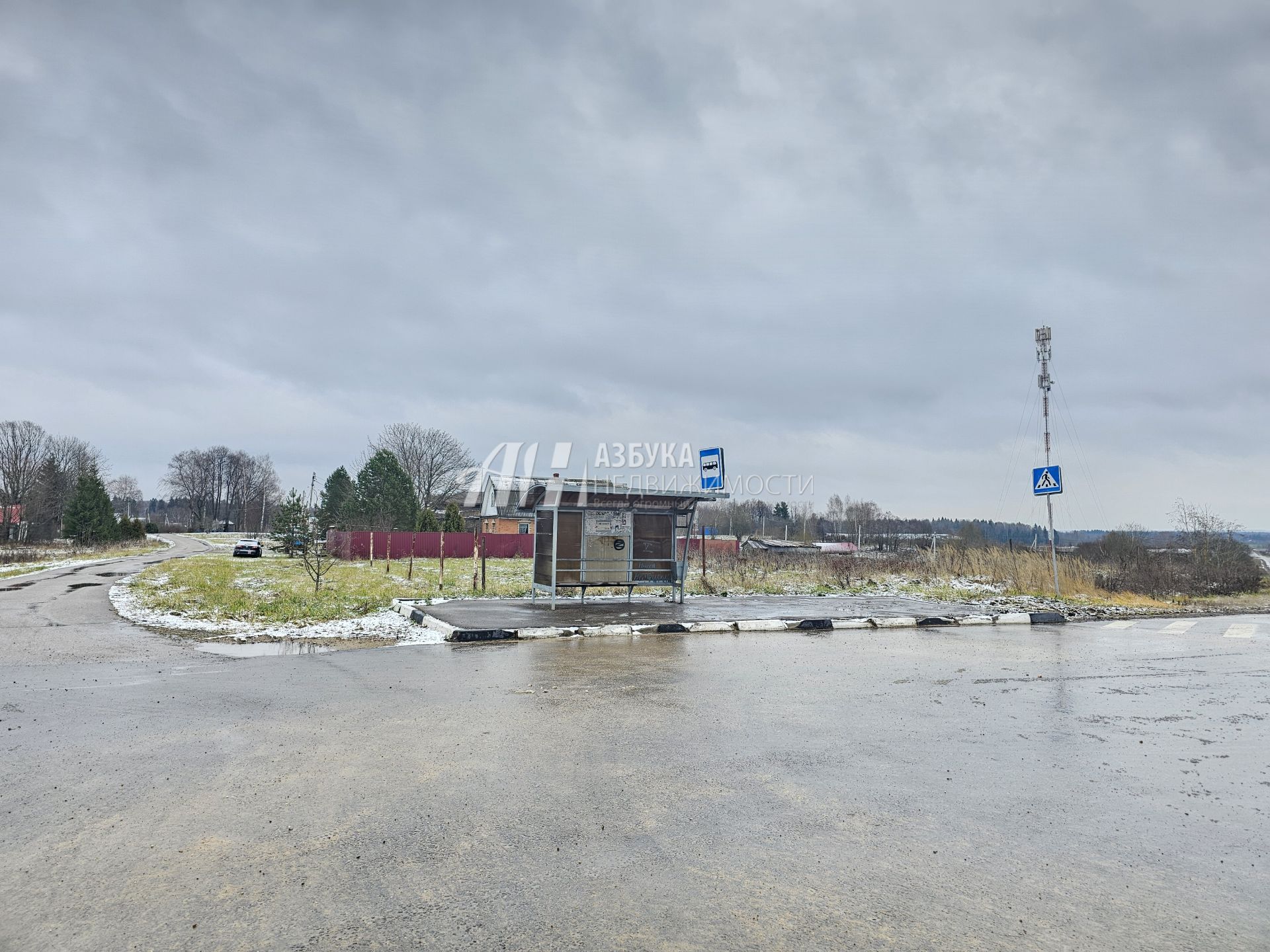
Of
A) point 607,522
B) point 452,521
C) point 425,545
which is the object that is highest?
point 452,521

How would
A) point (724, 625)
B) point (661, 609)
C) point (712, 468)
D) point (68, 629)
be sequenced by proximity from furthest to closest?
point (712, 468) → point (661, 609) → point (724, 625) → point (68, 629)

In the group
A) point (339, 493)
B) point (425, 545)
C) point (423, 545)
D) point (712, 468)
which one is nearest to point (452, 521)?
point (425, 545)

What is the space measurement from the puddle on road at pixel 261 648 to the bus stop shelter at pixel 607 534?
5381 millimetres

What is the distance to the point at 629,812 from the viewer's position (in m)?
4.38

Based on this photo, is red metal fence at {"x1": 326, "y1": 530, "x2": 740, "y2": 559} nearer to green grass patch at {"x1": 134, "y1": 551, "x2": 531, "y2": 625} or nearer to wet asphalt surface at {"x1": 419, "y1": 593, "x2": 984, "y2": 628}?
green grass patch at {"x1": 134, "y1": 551, "x2": 531, "y2": 625}

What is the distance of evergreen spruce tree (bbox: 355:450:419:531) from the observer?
59.0 m

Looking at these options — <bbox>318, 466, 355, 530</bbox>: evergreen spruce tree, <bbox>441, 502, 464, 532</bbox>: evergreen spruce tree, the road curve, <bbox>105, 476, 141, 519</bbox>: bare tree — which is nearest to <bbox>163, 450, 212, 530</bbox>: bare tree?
<bbox>105, 476, 141, 519</bbox>: bare tree

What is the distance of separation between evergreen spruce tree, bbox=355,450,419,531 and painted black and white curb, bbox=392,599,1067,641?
147 feet

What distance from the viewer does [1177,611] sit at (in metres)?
19.0

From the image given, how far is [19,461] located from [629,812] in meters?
97.3

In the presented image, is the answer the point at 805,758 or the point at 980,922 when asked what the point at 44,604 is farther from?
the point at 980,922

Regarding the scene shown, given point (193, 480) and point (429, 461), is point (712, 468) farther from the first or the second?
point (193, 480)

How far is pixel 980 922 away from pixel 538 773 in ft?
9.23

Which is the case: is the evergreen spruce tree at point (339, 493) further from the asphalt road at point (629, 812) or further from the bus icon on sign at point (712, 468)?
the asphalt road at point (629, 812)
